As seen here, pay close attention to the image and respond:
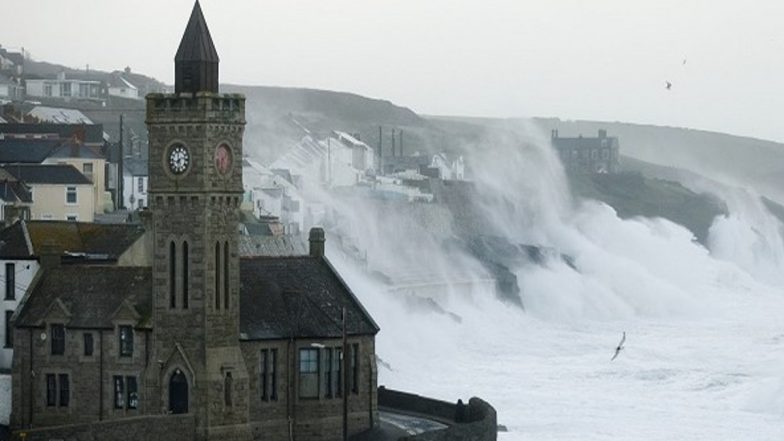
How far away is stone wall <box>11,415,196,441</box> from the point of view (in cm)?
4566

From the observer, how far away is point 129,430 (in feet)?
150

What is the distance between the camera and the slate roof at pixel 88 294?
4928cm

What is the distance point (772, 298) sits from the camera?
5709 inches

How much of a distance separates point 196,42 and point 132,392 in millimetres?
7597

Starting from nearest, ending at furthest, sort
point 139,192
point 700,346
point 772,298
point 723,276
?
point 139,192, point 700,346, point 772,298, point 723,276

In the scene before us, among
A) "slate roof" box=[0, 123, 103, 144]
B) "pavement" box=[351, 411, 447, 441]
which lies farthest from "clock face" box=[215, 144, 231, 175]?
"slate roof" box=[0, 123, 103, 144]

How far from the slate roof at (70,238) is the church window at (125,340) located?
424 cm

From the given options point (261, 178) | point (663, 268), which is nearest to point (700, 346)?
point (261, 178)

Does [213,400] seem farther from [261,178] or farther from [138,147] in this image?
[138,147]

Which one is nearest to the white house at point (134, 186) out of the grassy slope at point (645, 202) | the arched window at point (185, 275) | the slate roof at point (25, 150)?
the slate roof at point (25, 150)

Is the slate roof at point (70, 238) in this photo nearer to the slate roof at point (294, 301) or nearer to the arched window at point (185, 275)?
the slate roof at point (294, 301)

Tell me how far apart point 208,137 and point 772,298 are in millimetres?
102373

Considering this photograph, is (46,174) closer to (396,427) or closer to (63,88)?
(396,427)

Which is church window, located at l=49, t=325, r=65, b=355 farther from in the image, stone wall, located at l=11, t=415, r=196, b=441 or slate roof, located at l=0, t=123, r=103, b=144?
slate roof, located at l=0, t=123, r=103, b=144
